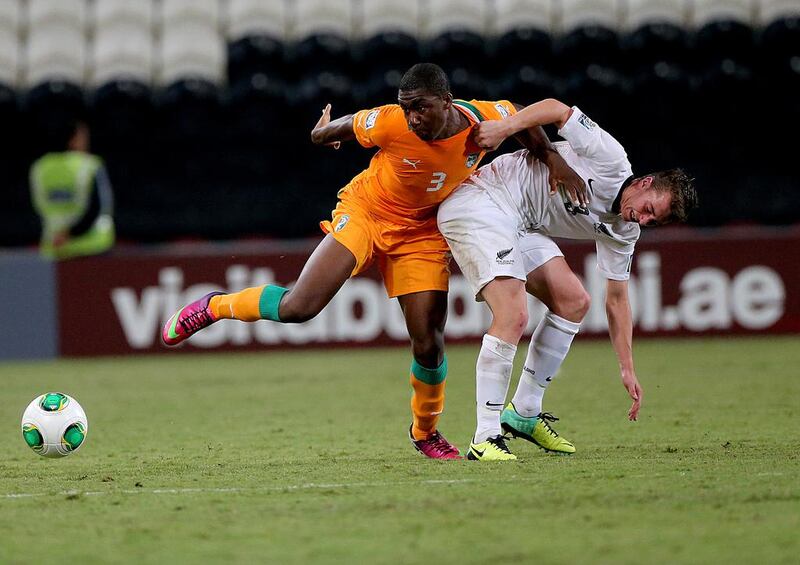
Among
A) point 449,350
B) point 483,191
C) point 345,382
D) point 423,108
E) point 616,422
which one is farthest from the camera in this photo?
point 449,350

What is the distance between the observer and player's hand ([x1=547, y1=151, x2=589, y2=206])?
18.6 feet

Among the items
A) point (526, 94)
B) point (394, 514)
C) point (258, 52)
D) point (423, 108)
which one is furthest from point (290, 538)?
point (258, 52)

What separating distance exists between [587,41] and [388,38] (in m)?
2.31

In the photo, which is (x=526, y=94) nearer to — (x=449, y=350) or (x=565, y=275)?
(x=449, y=350)

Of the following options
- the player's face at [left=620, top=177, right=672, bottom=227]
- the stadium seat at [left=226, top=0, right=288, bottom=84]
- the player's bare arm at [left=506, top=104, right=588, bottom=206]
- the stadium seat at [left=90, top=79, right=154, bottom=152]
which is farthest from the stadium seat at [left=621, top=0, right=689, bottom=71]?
the player's face at [left=620, top=177, right=672, bottom=227]

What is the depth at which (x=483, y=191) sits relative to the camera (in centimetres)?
590

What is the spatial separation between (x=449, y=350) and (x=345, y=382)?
271 cm

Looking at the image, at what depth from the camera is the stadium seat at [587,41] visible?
14078mm

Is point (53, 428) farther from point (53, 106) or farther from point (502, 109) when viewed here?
point (53, 106)

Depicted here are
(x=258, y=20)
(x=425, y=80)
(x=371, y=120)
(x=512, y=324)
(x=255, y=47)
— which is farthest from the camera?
(x=258, y=20)

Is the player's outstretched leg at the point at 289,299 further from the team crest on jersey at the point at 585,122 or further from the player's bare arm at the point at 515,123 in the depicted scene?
the team crest on jersey at the point at 585,122

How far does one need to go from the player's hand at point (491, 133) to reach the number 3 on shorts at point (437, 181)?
1.04ft

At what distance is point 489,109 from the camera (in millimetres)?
5859

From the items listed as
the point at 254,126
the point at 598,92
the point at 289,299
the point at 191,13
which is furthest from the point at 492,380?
the point at 191,13
